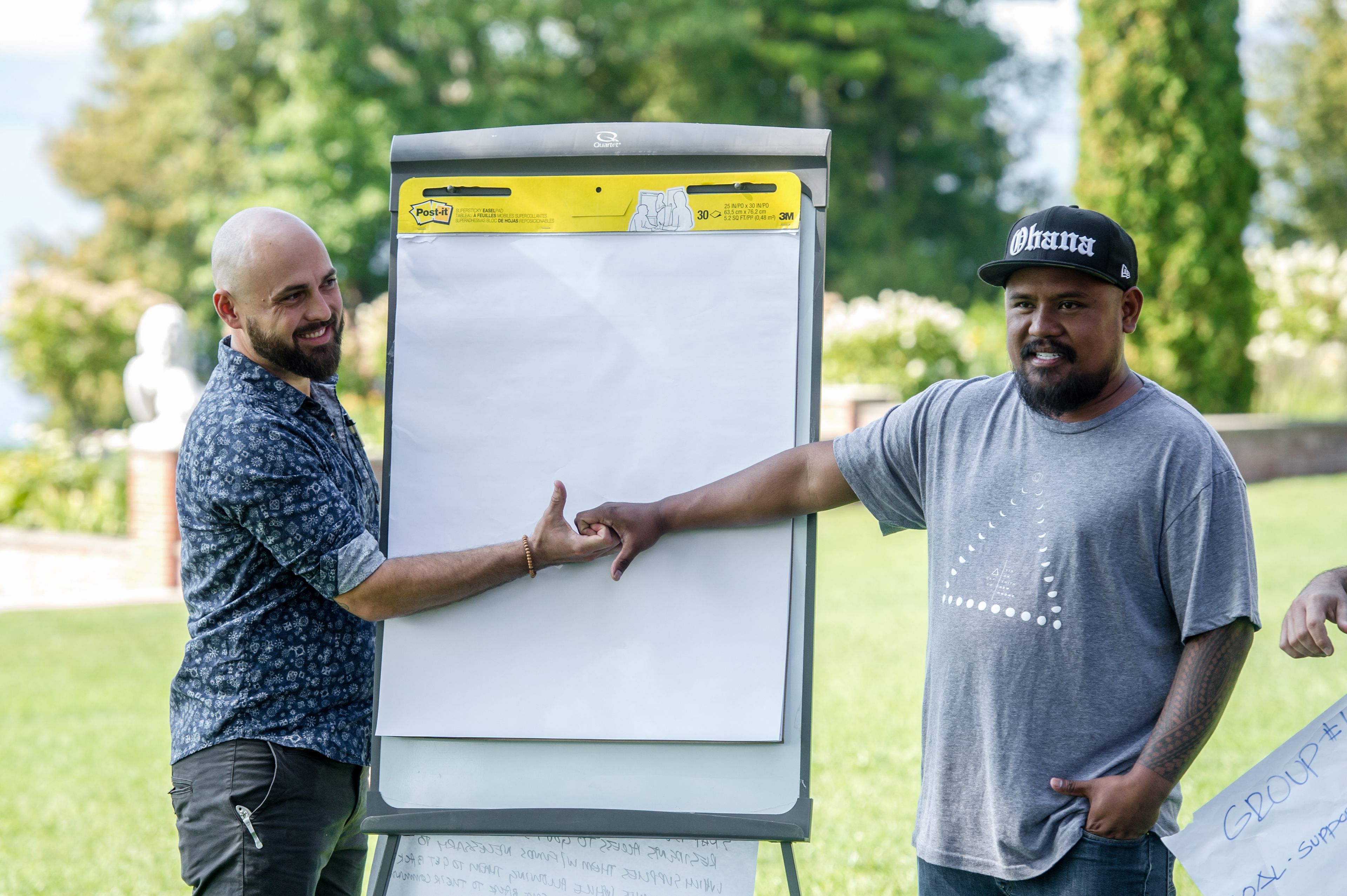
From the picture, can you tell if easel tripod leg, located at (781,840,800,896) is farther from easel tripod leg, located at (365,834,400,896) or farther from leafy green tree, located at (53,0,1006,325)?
leafy green tree, located at (53,0,1006,325)

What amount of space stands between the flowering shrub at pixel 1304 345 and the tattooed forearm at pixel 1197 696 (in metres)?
13.6

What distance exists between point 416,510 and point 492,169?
79 centimetres

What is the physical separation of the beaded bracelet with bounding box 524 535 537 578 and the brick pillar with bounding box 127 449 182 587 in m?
8.31

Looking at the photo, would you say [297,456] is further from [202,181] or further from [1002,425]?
[202,181]

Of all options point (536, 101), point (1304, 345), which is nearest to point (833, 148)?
point (536, 101)

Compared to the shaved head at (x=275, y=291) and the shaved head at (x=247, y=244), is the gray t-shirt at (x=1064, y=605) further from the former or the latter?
the shaved head at (x=247, y=244)

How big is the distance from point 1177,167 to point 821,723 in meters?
8.94

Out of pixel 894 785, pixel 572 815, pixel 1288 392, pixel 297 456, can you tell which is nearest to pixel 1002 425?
pixel 572 815

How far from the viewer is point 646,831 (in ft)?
8.29

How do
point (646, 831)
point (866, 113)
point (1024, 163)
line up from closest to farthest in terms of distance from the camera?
point (646, 831)
point (866, 113)
point (1024, 163)

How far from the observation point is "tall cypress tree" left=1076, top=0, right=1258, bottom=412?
492 inches

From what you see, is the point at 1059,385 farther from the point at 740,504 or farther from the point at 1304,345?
the point at 1304,345

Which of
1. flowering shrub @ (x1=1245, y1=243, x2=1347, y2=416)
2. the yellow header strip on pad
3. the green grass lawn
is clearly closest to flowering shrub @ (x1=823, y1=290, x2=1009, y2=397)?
the green grass lawn

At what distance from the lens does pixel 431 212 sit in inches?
107
